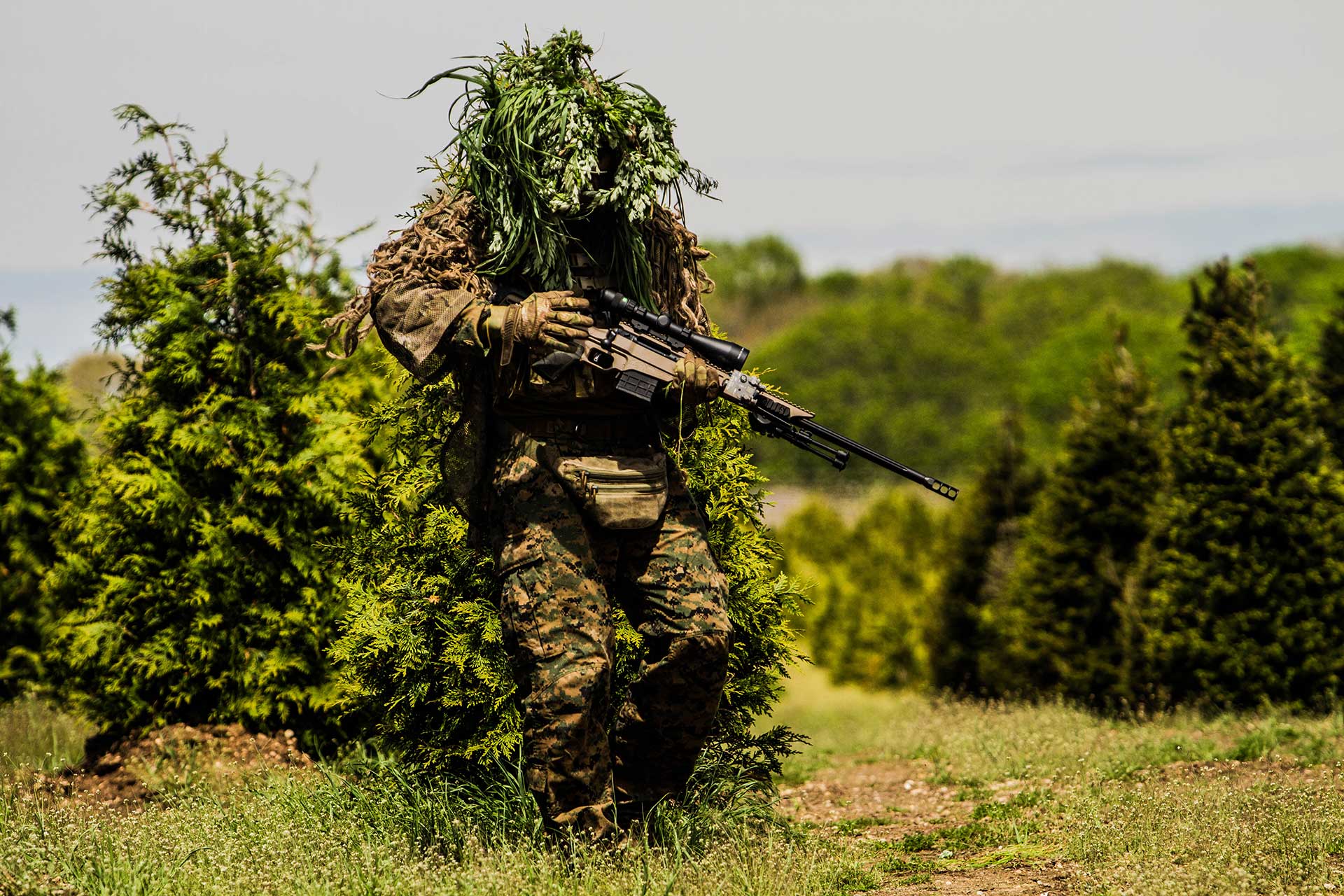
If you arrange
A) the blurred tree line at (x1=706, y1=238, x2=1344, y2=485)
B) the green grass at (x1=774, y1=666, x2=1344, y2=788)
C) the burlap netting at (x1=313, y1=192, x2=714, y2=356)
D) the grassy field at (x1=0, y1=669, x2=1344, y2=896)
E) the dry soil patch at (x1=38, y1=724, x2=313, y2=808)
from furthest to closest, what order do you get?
the blurred tree line at (x1=706, y1=238, x2=1344, y2=485) → the green grass at (x1=774, y1=666, x2=1344, y2=788) → the dry soil patch at (x1=38, y1=724, x2=313, y2=808) → the burlap netting at (x1=313, y1=192, x2=714, y2=356) → the grassy field at (x1=0, y1=669, x2=1344, y2=896)

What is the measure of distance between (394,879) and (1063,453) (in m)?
9.97

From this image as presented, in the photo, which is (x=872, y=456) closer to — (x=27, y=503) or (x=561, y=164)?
(x=561, y=164)

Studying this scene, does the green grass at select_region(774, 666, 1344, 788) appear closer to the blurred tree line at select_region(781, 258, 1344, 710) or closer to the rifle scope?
the blurred tree line at select_region(781, 258, 1344, 710)

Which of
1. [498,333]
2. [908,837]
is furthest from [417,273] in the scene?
[908,837]

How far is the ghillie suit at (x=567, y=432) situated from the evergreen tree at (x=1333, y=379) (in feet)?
30.3

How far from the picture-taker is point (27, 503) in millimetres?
10812

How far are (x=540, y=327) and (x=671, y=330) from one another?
634 millimetres

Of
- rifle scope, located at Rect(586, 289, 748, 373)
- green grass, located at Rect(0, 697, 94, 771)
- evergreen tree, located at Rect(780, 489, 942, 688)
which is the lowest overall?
evergreen tree, located at Rect(780, 489, 942, 688)

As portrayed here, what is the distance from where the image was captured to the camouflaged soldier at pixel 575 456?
5250mm

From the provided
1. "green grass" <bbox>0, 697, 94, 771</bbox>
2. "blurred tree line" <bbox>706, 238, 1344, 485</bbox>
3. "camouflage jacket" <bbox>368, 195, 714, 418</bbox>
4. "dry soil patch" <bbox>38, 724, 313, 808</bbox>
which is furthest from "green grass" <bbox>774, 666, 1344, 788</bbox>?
"blurred tree line" <bbox>706, 238, 1344, 485</bbox>

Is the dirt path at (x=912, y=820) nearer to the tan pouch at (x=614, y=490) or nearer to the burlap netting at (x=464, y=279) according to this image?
the tan pouch at (x=614, y=490)

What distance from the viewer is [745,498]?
650 centimetres

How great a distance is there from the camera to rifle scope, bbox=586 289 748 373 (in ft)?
18.0

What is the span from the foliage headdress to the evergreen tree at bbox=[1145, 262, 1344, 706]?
7244 millimetres
